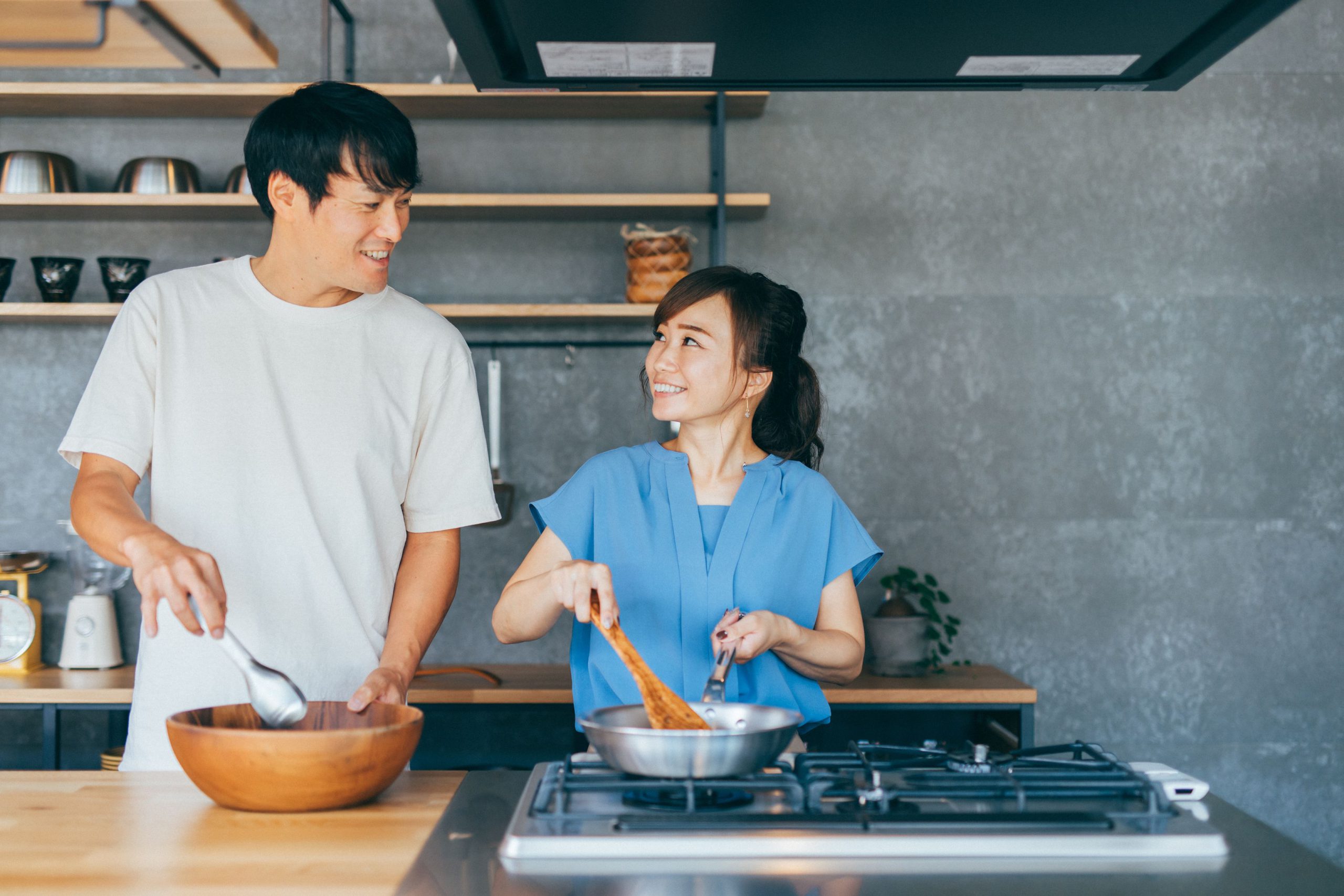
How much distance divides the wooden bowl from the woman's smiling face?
0.69 metres

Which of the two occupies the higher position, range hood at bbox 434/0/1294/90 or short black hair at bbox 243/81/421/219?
range hood at bbox 434/0/1294/90

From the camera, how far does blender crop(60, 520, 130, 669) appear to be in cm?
285

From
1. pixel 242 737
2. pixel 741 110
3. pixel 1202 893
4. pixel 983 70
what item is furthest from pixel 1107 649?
pixel 242 737

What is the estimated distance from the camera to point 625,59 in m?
1.44

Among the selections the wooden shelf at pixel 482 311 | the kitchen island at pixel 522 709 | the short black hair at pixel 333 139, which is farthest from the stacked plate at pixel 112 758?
the short black hair at pixel 333 139

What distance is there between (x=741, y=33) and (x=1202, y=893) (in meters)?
1.02

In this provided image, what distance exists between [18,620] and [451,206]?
60.0 inches

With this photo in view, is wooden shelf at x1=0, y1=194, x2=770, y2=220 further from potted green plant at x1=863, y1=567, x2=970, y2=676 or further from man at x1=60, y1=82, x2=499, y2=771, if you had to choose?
man at x1=60, y1=82, x2=499, y2=771

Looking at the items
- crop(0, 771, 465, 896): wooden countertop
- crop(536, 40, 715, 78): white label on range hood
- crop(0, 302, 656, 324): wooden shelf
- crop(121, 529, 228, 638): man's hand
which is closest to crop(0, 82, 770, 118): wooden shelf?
Answer: crop(0, 302, 656, 324): wooden shelf

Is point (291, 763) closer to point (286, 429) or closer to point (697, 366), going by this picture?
point (286, 429)

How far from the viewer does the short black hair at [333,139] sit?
153 cm

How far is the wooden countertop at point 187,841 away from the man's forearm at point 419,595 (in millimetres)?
300

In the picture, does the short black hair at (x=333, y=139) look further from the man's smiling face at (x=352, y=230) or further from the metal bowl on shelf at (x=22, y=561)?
the metal bowl on shelf at (x=22, y=561)

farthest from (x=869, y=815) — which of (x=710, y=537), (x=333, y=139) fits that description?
(x=333, y=139)
